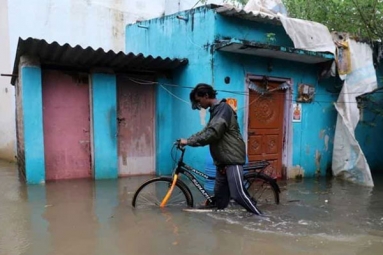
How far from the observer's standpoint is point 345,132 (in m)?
7.53

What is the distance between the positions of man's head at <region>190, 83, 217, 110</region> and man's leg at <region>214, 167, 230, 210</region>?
922mm

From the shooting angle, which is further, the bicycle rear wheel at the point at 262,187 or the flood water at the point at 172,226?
the bicycle rear wheel at the point at 262,187

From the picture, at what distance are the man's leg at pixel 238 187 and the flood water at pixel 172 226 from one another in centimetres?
27

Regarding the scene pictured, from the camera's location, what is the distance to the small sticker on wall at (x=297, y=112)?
24.9 ft

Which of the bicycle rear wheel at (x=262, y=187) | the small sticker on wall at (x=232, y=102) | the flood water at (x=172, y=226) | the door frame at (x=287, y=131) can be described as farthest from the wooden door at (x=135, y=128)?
the bicycle rear wheel at (x=262, y=187)

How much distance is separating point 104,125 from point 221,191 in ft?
10.9

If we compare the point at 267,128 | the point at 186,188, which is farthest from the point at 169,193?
the point at 267,128

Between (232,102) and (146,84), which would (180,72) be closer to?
(146,84)

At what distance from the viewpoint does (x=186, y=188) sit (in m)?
4.96

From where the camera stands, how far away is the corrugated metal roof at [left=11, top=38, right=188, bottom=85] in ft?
19.3

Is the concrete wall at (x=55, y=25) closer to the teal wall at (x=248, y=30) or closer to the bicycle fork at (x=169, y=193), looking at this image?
the teal wall at (x=248, y=30)

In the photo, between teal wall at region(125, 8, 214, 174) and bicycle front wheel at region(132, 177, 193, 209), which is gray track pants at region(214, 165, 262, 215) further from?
teal wall at region(125, 8, 214, 174)

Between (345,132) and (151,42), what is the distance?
188 inches

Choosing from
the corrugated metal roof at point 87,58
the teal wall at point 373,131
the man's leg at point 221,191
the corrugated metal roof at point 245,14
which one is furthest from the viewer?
the teal wall at point 373,131
